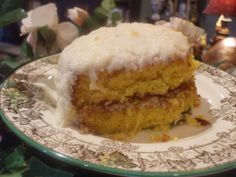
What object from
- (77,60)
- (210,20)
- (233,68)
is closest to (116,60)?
(77,60)

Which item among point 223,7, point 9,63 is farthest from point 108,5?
point 223,7

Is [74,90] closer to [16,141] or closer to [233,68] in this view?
[16,141]

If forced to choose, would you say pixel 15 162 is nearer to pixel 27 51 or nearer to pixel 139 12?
pixel 27 51

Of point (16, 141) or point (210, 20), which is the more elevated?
point (16, 141)

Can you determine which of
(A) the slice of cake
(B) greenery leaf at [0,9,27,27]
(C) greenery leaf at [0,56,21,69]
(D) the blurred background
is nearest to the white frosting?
(A) the slice of cake

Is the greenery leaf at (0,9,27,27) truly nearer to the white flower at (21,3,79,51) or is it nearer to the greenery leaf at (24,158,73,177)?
the white flower at (21,3,79,51)
